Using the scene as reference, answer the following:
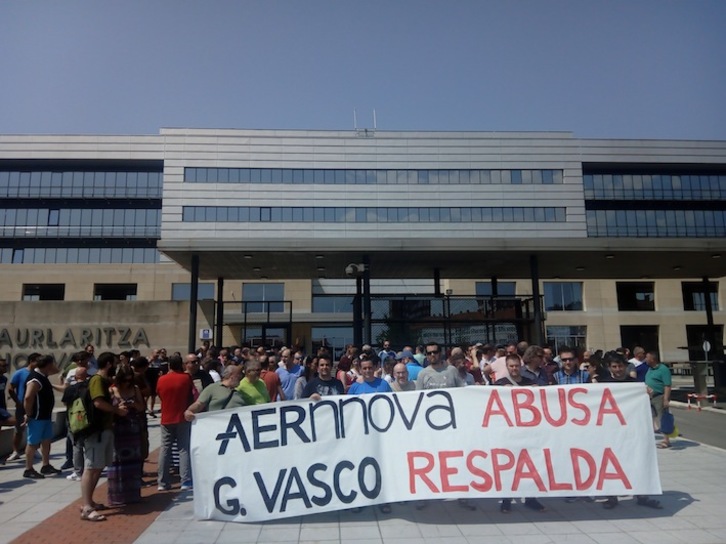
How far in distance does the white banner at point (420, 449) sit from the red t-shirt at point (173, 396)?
3.87ft

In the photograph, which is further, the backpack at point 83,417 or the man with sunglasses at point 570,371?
the man with sunglasses at point 570,371

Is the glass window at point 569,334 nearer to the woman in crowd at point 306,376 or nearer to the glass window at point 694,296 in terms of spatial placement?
the glass window at point 694,296

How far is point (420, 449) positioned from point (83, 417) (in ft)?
12.6

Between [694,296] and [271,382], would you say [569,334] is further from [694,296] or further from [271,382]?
[271,382]

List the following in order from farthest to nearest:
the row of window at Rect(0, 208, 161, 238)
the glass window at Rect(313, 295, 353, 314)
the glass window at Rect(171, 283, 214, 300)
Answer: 1. the row of window at Rect(0, 208, 161, 238)
2. the glass window at Rect(171, 283, 214, 300)
3. the glass window at Rect(313, 295, 353, 314)

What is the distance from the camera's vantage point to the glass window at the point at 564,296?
160ft

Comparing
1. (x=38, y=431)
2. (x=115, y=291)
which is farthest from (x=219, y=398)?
(x=115, y=291)

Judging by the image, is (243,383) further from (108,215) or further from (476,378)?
(108,215)

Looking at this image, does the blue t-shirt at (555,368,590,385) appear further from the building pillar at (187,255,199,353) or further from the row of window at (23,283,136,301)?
the row of window at (23,283,136,301)

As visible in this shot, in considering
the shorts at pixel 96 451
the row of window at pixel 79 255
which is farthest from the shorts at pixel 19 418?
the row of window at pixel 79 255

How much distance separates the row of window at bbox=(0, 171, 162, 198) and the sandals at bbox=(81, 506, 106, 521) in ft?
161

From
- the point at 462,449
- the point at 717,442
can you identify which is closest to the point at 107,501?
the point at 462,449

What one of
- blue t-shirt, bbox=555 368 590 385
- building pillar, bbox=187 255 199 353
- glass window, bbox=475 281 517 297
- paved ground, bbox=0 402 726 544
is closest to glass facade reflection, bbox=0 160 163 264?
glass window, bbox=475 281 517 297

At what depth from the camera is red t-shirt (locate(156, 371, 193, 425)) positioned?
703 centimetres
